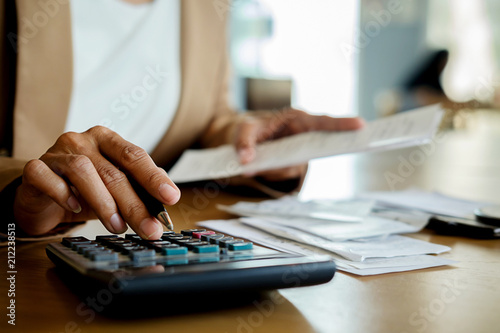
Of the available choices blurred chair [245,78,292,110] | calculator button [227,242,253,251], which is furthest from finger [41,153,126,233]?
blurred chair [245,78,292,110]

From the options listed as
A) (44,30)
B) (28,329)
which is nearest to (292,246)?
(28,329)

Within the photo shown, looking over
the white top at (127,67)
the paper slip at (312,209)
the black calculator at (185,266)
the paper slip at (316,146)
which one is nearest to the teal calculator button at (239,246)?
the black calculator at (185,266)

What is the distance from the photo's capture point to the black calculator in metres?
0.32

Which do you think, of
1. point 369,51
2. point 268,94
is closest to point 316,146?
point 268,94

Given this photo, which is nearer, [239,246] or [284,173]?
[239,246]

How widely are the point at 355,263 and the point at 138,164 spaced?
20cm

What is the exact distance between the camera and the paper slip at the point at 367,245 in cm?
49

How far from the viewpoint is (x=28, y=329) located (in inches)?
12.5

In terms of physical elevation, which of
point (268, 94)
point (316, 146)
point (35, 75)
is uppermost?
point (35, 75)

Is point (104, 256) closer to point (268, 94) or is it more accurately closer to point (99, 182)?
point (99, 182)

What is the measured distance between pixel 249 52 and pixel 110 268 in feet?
19.7

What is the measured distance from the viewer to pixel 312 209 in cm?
70

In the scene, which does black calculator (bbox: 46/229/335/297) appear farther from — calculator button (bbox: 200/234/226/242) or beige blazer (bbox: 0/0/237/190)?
beige blazer (bbox: 0/0/237/190)

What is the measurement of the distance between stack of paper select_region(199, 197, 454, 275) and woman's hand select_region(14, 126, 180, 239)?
0.14 metres
